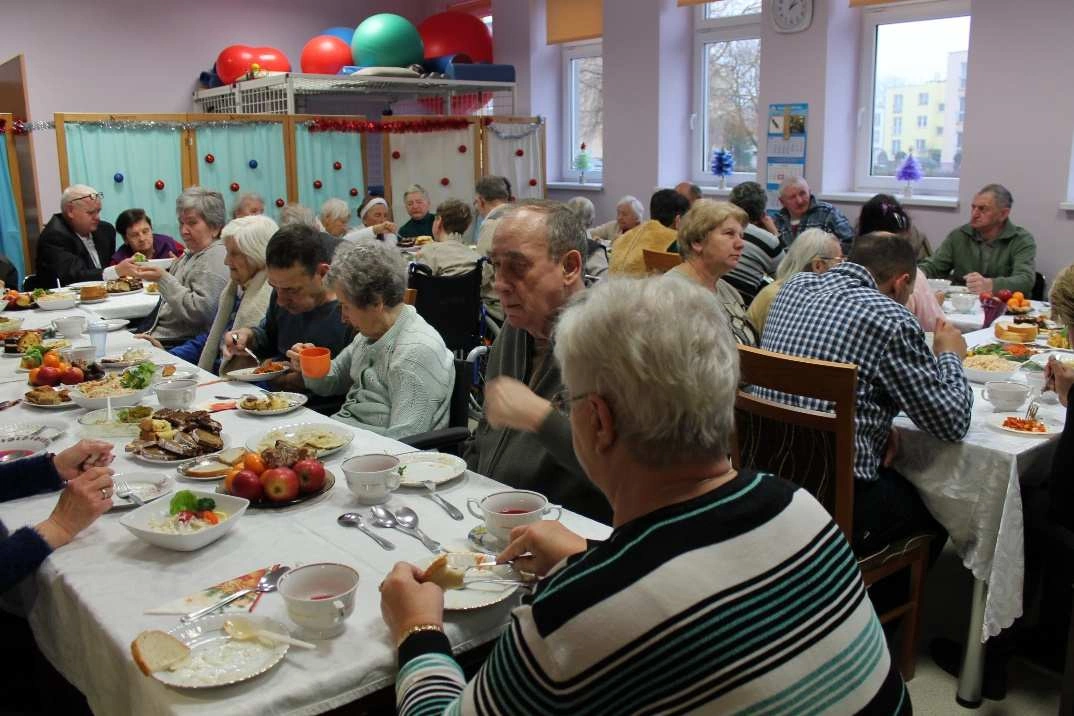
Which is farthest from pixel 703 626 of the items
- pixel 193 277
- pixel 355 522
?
pixel 193 277

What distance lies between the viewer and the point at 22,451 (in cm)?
218

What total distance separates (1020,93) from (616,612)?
230 inches

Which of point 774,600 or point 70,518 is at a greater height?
point 774,600

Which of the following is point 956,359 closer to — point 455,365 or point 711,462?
point 455,365

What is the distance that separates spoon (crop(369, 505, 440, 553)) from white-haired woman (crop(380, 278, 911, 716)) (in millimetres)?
478

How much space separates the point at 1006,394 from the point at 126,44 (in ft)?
28.5

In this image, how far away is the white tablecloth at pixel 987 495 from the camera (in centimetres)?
227

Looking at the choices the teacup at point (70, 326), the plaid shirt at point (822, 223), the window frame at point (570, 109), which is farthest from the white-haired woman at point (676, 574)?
the window frame at point (570, 109)

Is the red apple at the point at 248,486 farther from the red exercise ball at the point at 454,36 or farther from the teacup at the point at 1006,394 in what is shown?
the red exercise ball at the point at 454,36

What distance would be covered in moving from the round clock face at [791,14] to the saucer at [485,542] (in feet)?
20.0

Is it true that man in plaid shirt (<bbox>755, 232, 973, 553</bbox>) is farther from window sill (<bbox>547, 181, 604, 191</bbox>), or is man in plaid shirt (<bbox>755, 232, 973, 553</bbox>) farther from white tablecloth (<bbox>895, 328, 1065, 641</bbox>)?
window sill (<bbox>547, 181, 604, 191</bbox>)

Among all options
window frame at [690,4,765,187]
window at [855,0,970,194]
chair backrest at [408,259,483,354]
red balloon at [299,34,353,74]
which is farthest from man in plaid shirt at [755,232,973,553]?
red balloon at [299,34,353,74]

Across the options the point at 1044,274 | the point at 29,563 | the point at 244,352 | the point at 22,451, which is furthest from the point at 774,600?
the point at 1044,274

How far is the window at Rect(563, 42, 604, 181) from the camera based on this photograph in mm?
9070
